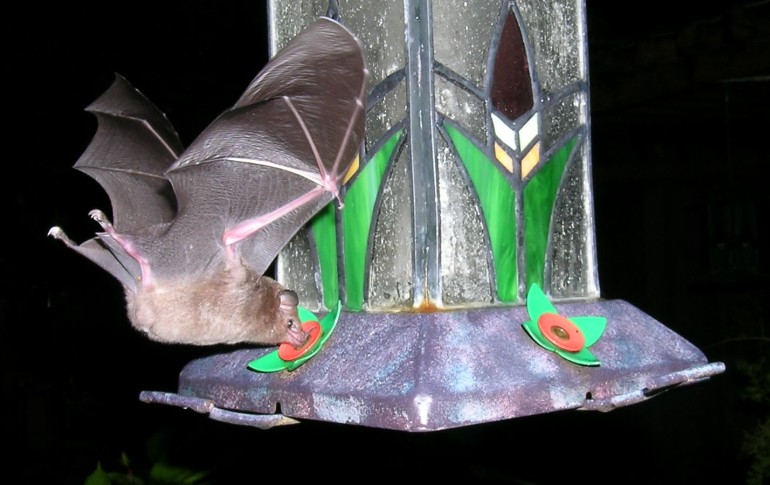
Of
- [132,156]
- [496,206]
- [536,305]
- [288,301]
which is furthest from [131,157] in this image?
[536,305]

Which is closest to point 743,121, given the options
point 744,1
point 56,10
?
point 744,1

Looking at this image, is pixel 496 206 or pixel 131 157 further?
pixel 131 157

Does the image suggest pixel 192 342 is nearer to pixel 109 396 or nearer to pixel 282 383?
pixel 282 383

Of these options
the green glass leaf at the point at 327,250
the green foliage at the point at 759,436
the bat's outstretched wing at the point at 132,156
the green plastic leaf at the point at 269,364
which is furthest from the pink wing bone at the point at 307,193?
the green foliage at the point at 759,436

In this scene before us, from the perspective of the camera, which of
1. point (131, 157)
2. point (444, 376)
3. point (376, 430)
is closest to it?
point (444, 376)

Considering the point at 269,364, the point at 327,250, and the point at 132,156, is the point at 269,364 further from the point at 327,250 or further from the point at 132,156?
the point at 132,156

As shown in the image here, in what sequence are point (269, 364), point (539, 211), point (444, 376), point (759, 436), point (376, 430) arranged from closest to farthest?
point (444, 376) < point (269, 364) < point (539, 211) < point (376, 430) < point (759, 436)
